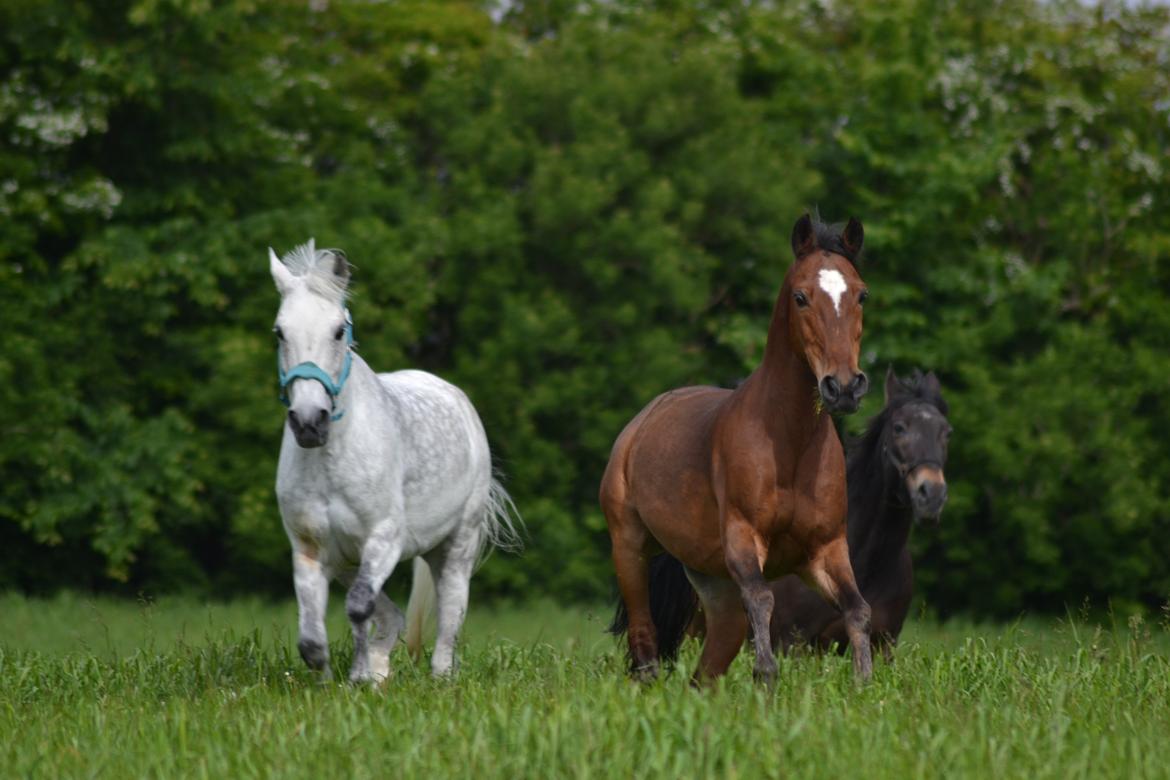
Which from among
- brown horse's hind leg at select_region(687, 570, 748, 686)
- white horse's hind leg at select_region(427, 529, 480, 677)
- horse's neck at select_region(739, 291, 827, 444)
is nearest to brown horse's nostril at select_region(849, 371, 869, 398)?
horse's neck at select_region(739, 291, 827, 444)

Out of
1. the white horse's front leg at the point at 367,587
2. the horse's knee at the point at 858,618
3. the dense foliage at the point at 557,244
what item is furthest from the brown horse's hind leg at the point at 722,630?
the dense foliage at the point at 557,244

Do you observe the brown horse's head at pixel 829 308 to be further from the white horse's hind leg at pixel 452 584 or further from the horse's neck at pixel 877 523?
the white horse's hind leg at pixel 452 584

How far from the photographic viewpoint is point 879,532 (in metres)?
8.60

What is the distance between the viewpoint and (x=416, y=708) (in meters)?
6.04

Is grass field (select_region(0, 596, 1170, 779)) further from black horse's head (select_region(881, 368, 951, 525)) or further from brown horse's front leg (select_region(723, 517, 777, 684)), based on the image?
black horse's head (select_region(881, 368, 951, 525))

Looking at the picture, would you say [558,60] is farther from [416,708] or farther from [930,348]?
[416,708]

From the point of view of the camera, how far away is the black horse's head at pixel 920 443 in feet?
26.6

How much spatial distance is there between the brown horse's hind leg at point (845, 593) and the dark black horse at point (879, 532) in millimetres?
1814

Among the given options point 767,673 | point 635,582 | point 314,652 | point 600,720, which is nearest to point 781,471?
point 767,673

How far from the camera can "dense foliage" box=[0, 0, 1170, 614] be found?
21469 millimetres

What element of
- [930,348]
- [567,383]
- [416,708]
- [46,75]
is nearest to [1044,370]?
[930,348]

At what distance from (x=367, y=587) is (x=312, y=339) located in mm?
1186

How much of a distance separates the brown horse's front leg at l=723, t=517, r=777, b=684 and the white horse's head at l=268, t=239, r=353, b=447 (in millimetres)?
A: 1855

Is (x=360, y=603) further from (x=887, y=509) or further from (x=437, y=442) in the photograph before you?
(x=887, y=509)
